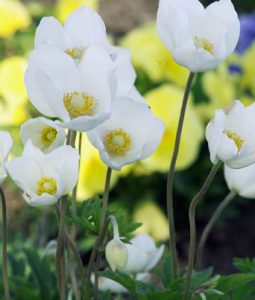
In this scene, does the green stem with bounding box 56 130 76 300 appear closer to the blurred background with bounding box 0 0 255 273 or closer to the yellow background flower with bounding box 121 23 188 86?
the blurred background with bounding box 0 0 255 273

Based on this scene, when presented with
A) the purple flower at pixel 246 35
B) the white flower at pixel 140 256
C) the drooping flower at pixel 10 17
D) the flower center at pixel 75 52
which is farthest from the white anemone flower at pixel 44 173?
the drooping flower at pixel 10 17

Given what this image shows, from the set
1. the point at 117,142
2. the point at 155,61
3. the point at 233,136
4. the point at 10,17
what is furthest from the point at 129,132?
the point at 10,17

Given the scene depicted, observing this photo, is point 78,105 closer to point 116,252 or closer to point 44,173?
point 44,173

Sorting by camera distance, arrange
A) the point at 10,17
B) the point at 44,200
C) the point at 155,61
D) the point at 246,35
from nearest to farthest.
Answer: the point at 44,200, the point at 155,61, the point at 246,35, the point at 10,17

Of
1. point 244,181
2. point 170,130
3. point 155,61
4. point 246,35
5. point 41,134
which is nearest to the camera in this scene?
point 41,134

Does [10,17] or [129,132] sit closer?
[129,132]

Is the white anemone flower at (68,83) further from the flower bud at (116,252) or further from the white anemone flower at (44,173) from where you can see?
the flower bud at (116,252)

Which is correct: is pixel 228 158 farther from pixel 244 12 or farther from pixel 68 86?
pixel 244 12
